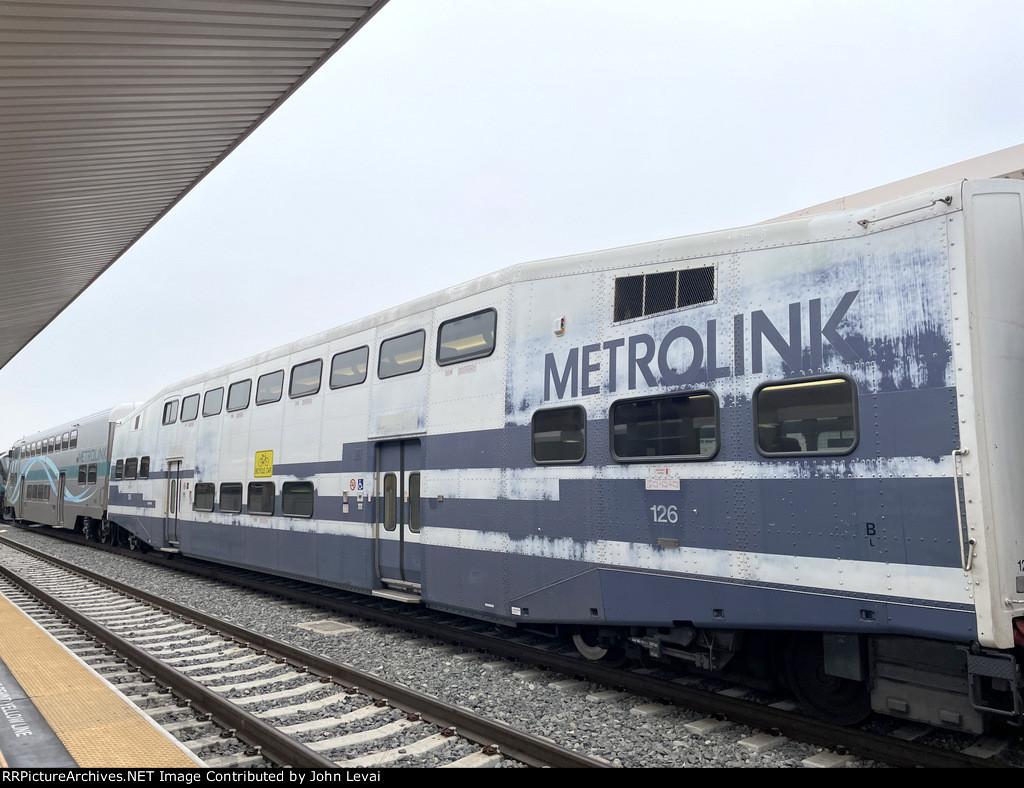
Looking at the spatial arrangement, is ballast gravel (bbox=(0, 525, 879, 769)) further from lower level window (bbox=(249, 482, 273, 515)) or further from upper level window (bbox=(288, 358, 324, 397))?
upper level window (bbox=(288, 358, 324, 397))

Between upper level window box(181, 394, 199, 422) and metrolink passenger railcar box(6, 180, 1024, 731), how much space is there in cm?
800

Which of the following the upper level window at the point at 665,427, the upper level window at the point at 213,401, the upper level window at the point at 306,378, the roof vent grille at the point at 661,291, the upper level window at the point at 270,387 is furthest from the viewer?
the upper level window at the point at 213,401

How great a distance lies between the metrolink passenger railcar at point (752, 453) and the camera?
4.70m

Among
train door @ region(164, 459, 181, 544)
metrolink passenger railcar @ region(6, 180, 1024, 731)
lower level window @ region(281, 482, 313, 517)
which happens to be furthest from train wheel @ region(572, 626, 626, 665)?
train door @ region(164, 459, 181, 544)

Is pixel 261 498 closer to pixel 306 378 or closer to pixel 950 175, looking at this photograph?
pixel 306 378

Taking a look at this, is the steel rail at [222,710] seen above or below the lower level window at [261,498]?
below

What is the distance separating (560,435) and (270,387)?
24.6 feet

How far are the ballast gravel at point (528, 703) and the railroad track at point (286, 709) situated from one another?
0.27ft

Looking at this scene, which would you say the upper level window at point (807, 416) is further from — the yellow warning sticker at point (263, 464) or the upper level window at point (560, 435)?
the yellow warning sticker at point (263, 464)

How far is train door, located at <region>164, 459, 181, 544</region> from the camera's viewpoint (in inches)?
629

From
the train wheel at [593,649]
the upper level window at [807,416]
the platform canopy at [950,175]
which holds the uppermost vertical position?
the platform canopy at [950,175]

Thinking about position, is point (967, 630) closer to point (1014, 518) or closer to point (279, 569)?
point (1014, 518)

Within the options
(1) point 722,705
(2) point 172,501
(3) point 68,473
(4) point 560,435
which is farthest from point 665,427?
(3) point 68,473

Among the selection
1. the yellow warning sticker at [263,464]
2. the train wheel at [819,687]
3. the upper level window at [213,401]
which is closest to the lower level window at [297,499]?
the yellow warning sticker at [263,464]
